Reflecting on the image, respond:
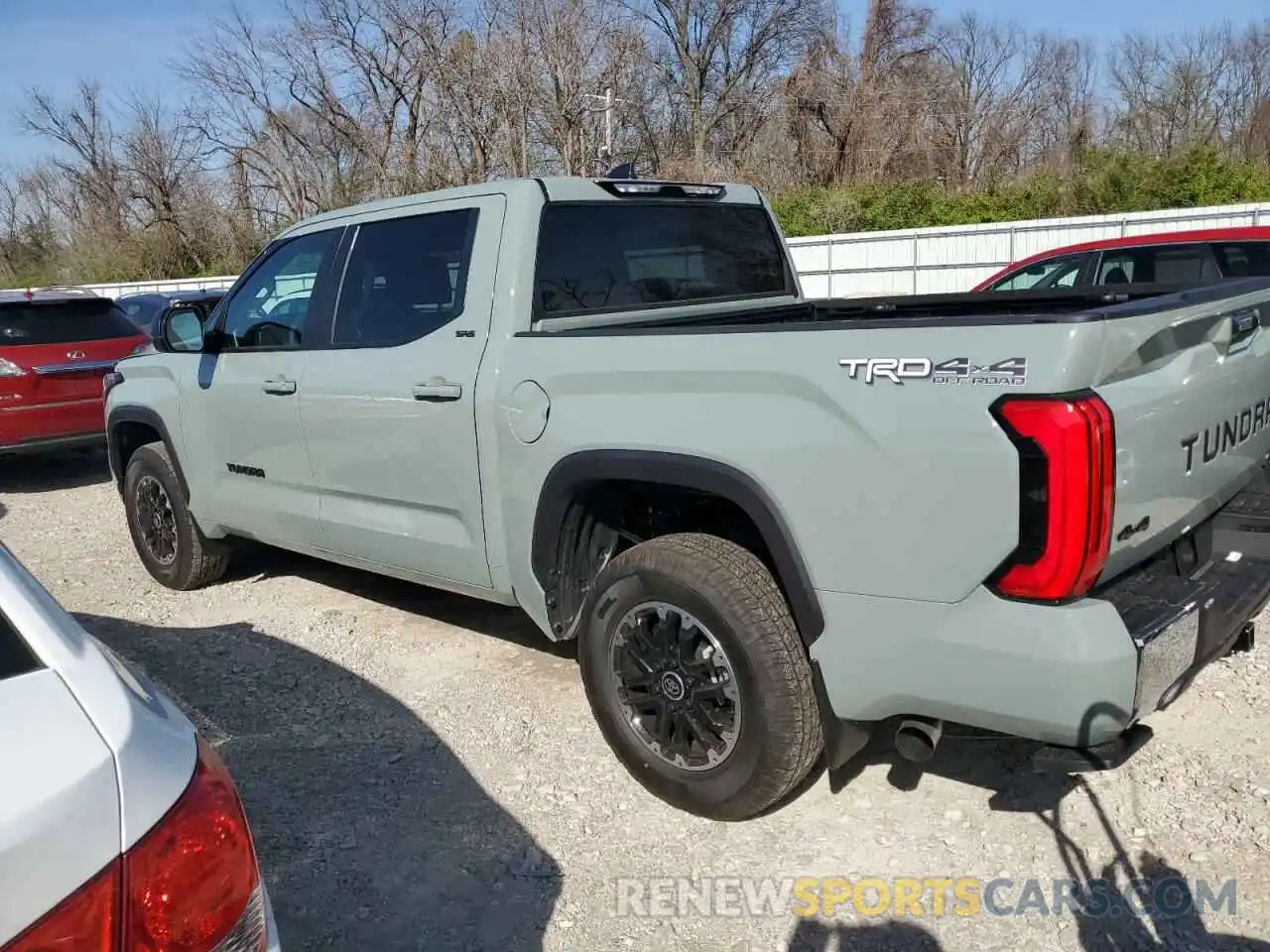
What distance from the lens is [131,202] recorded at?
36281 mm

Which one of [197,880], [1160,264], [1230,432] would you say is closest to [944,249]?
[1160,264]

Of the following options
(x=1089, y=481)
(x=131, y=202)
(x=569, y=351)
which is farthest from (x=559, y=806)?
(x=131, y=202)

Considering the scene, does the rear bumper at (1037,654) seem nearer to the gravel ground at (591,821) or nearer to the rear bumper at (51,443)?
the gravel ground at (591,821)

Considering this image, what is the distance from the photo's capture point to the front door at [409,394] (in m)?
3.82

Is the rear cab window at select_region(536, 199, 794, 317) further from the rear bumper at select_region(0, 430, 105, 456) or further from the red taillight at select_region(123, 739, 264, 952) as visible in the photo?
the rear bumper at select_region(0, 430, 105, 456)

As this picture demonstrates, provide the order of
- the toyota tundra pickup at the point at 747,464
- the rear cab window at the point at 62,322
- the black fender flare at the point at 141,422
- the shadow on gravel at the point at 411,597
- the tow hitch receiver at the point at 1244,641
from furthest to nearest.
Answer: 1. the rear cab window at the point at 62,322
2. the black fender flare at the point at 141,422
3. the shadow on gravel at the point at 411,597
4. the tow hitch receiver at the point at 1244,641
5. the toyota tundra pickup at the point at 747,464

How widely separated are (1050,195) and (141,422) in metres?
20.4

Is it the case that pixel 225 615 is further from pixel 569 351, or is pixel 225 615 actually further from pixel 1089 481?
pixel 1089 481

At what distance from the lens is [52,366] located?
903 cm

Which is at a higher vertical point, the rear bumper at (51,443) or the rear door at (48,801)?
the rear door at (48,801)

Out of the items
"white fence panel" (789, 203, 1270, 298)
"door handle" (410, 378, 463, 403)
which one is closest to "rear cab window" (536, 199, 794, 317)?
"door handle" (410, 378, 463, 403)

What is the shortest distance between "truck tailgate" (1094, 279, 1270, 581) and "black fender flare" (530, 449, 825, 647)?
75 cm

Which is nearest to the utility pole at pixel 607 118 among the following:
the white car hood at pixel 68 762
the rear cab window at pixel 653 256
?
the rear cab window at pixel 653 256

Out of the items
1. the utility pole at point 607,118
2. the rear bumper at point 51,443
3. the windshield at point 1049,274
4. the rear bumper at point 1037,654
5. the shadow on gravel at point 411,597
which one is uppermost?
the utility pole at point 607,118
